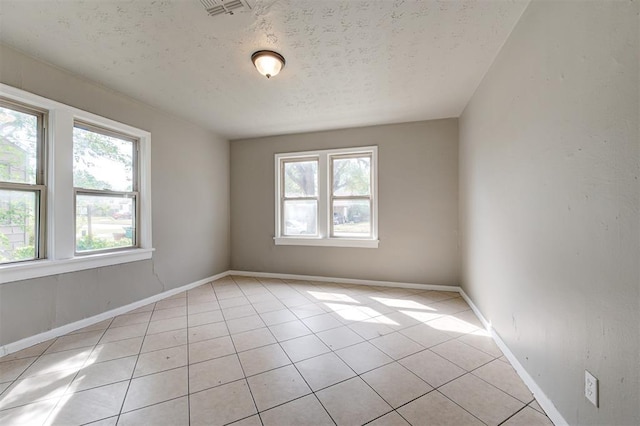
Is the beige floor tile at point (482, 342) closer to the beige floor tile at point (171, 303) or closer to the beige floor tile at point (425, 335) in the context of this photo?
the beige floor tile at point (425, 335)

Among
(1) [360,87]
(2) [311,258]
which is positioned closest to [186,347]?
(2) [311,258]

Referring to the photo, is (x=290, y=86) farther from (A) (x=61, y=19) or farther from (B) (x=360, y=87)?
(A) (x=61, y=19)

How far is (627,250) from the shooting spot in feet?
3.31

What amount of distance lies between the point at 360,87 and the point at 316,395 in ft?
9.41

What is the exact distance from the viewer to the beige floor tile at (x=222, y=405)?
1.50 meters

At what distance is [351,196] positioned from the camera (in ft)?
14.3

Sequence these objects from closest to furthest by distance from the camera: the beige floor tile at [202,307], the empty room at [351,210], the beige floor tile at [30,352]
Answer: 1. the empty room at [351,210]
2. the beige floor tile at [30,352]
3. the beige floor tile at [202,307]

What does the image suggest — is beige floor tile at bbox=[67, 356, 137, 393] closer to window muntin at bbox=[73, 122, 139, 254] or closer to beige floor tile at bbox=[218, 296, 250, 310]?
beige floor tile at bbox=[218, 296, 250, 310]

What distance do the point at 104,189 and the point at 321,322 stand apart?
9.37ft

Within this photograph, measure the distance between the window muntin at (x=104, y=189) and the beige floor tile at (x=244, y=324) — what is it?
5.63ft

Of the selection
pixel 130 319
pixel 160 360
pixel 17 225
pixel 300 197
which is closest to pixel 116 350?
pixel 160 360

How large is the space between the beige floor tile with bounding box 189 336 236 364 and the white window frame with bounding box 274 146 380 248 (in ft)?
7.50

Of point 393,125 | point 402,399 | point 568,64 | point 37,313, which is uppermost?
point 393,125

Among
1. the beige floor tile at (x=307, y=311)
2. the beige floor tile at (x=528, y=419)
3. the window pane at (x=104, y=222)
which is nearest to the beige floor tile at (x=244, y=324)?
the beige floor tile at (x=307, y=311)
